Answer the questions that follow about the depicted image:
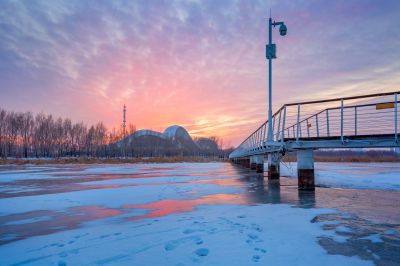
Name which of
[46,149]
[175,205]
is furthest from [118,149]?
[175,205]

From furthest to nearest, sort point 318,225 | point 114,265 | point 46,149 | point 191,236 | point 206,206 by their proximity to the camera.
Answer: point 46,149, point 206,206, point 318,225, point 191,236, point 114,265

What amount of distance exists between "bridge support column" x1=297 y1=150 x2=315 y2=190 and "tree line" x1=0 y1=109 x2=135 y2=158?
7781 centimetres

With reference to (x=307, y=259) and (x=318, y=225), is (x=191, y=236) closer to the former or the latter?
(x=307, y=259)

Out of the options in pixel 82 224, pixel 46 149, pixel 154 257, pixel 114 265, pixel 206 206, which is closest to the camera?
pixel 114 265

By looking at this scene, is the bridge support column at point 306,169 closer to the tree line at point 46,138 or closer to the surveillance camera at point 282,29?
the surveillance camera at point 282,29

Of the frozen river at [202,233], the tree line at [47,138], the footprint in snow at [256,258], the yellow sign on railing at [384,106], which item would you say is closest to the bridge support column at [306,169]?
the frozen river at [202,233]

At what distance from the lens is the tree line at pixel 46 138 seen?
81.1 metres

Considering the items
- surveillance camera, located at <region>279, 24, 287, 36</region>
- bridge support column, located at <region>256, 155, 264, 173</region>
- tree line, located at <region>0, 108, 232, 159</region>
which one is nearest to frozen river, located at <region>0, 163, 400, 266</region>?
surveillance camera, located at <region>279, 24, 287, 36</region>

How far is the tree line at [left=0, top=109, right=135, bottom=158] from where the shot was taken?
81125mm

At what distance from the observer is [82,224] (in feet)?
22.5

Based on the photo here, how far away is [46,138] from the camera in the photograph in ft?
286

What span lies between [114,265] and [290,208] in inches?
237

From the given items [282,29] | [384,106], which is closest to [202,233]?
[384,106]

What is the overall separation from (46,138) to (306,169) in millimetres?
89817
